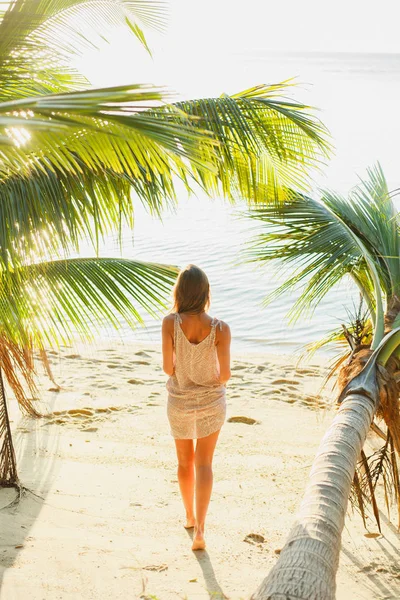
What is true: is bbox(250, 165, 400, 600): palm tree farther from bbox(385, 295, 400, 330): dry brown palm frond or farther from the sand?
the sand

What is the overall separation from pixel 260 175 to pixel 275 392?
12.6 ft

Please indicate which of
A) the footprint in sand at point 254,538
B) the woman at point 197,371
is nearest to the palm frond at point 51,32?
the woman at point 197,371

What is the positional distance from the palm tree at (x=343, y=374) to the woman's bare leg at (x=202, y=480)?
854 mm

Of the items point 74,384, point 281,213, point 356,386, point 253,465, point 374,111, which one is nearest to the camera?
point 356,386

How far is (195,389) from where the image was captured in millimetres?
4168

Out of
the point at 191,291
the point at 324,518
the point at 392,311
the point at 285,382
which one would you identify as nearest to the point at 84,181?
the point at 191,291

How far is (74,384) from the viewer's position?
777 centimetres

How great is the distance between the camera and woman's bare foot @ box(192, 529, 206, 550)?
14.0 ft

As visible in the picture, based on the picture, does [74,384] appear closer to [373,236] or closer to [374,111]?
[373,236]

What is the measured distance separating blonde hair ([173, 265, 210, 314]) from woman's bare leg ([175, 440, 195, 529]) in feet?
2.78

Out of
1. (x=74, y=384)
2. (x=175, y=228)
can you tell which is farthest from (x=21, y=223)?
(x=175, y=228)

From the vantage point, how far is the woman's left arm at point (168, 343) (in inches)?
160

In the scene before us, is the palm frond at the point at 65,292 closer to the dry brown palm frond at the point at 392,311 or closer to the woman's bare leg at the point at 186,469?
the woman's bare leg at the point at 186,469

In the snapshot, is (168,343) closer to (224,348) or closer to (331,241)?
(224,348)
